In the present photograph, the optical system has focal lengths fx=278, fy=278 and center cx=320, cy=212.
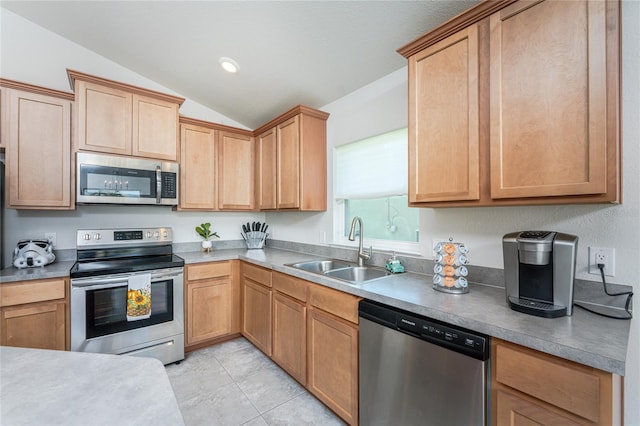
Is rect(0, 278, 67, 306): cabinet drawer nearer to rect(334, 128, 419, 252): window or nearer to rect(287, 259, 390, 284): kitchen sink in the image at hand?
rect(287, 259, 390, 284): kitchen sink

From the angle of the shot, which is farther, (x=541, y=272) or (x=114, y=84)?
(x=114, y=84)

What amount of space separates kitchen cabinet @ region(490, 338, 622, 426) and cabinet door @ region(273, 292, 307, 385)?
1258 mm

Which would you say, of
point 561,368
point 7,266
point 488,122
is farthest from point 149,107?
point 561,368

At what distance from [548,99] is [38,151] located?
344 cm

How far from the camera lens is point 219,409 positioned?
6.27 feet

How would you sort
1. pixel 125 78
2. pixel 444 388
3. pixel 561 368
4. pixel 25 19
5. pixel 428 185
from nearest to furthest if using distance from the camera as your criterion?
pixel 561 368
pixel 444 388
pixel 428 185
pixel 25 19
pixel 125 78

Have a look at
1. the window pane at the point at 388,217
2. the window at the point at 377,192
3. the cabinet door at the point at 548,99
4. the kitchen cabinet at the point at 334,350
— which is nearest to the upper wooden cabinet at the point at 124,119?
the window at the point at 377,192

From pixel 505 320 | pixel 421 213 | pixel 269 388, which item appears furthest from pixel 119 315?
pixel 505 320

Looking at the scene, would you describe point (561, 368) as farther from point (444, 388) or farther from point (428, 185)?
point (428, 185)

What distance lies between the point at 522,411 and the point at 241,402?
174 cm

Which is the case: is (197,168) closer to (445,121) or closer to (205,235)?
(205,235)

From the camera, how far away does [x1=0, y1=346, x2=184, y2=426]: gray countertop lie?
54 cm

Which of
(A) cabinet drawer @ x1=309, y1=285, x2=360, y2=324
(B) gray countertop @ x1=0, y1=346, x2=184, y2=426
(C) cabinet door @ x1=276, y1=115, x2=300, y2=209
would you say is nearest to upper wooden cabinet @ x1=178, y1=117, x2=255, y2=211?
(C) cabinet door @ x1=276, y1=115, x2=300, y2=209

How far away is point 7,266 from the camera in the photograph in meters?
2.28
